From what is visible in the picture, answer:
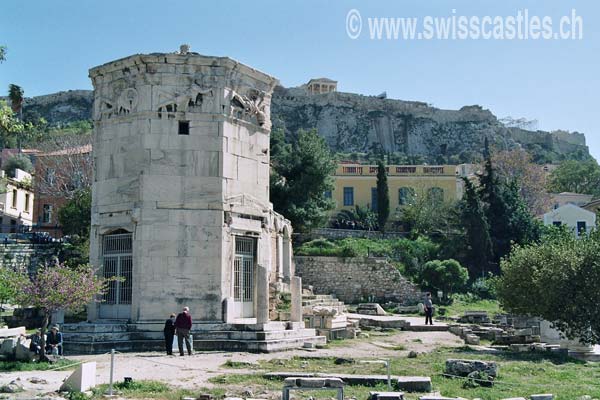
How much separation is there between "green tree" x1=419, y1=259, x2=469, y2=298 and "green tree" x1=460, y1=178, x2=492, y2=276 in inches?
187

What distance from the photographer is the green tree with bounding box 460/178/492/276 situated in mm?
43562

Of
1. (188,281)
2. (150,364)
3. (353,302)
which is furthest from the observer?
(353,302)

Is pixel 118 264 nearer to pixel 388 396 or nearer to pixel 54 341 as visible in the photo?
pixel 54 341

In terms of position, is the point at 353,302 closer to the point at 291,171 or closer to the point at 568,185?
the point at 291,171

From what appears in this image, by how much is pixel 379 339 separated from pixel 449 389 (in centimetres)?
1054

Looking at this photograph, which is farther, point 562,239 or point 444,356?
point 562,239

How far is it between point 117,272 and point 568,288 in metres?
13.0

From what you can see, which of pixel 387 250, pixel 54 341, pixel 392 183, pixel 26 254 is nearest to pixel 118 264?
pixel 54 341

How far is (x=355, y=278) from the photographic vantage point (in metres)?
39.5

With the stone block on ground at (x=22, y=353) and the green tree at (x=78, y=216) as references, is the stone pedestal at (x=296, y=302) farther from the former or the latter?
the green tree at (x=78, y=216)

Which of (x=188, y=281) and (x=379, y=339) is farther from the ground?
(x=188, y=281)

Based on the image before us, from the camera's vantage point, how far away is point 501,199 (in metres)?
46.1

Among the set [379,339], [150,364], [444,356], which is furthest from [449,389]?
[379,339]

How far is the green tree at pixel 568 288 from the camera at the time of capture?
18.9m
